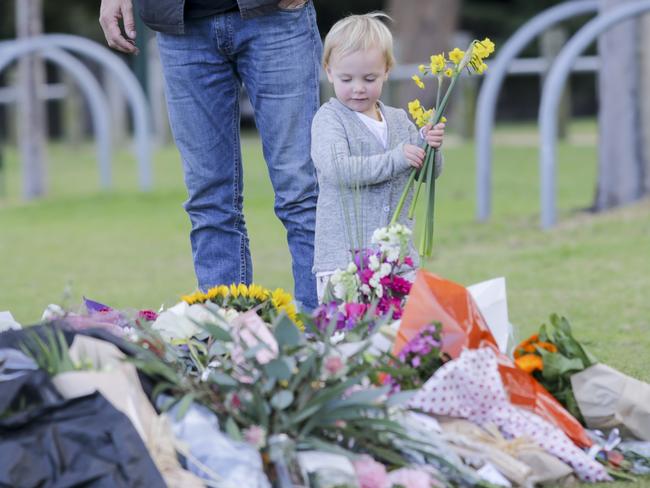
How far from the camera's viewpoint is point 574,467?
3396 millimetres

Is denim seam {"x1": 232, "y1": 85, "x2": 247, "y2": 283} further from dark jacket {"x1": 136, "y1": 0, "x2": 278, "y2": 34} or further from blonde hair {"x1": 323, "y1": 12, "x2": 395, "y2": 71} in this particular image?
blonde hair {"x1": 323, "y1": 12, "x2": 395, "y2": 71}

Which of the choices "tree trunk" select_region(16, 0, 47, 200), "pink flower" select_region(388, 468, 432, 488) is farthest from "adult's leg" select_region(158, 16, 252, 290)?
"tree trunk" select_region(16, 0, 47, 200)

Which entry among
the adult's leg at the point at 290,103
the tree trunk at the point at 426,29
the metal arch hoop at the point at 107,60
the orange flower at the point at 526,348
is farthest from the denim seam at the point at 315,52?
the tree trunk at the point at 426,29

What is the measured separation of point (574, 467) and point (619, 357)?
1632 millimetres

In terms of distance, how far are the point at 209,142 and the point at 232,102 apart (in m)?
0.17

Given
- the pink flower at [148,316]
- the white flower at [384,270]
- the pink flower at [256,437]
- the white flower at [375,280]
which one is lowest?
the pink flower at [256,437]

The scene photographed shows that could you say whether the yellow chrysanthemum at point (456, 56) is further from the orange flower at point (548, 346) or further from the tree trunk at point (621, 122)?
the tree trunk at point (621, 122)

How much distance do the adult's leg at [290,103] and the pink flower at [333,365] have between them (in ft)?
4.74

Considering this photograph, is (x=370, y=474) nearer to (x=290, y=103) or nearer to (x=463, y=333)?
(x=463, y=333)

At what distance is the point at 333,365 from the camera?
3209 mm

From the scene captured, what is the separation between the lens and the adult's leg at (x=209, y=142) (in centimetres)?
463

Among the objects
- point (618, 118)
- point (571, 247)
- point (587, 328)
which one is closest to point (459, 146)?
point (618, 118)

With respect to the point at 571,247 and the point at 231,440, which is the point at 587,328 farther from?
the point at 231,440

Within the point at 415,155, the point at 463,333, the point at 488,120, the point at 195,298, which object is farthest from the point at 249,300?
the point at 488,120
